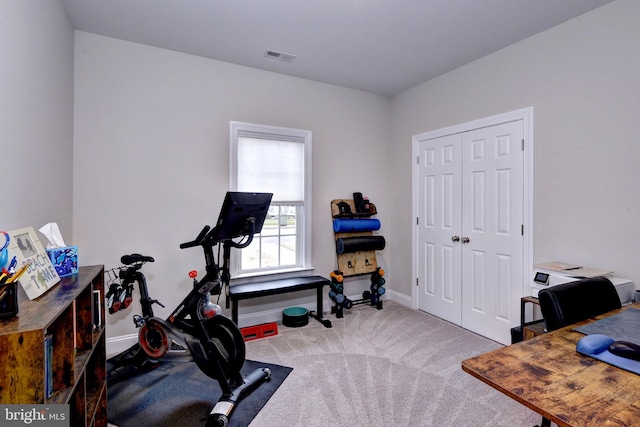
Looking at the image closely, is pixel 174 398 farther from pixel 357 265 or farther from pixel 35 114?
pixel 357 265

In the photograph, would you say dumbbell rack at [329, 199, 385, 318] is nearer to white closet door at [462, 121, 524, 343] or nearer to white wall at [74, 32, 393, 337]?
white wall at [74, 32, 393, 337]

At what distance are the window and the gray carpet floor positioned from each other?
0.82 m

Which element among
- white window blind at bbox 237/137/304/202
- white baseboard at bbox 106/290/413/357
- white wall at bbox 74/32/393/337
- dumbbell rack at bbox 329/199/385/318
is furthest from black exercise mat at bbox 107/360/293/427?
white window blind at bbox 237/137/304/202

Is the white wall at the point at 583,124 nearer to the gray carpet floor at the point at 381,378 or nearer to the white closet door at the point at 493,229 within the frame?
the white closet door at the point at 493,229

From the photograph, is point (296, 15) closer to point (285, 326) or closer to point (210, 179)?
point (210, 179)

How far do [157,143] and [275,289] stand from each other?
1.90 metres

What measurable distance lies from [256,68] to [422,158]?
2310 mm

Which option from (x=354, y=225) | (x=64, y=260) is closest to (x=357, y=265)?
(x=354, y=225)

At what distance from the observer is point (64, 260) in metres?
1.67

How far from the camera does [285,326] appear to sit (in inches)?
142

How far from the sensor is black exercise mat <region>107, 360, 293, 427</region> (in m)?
2.05

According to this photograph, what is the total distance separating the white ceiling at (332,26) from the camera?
2484mm

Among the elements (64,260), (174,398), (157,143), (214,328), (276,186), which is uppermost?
(157,143)

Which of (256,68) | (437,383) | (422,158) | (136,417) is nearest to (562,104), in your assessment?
(422,158)
